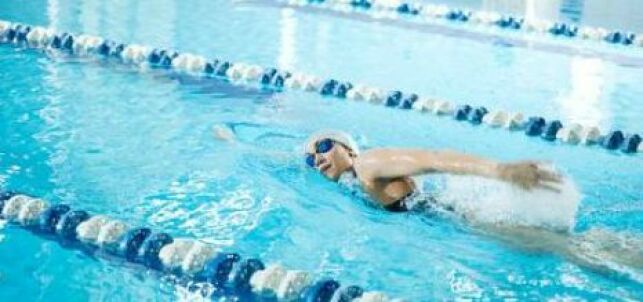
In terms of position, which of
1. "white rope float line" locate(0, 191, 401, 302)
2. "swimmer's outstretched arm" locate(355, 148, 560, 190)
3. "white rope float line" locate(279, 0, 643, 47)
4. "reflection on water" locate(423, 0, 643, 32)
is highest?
"reflection on water" locate(423, 0, 643, 32)

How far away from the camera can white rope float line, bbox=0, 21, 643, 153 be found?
6.09 meters

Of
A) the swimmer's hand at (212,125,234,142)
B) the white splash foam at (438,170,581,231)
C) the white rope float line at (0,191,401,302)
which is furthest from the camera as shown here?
the swimmer's hand at (212,125,234,142)

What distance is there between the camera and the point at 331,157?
4160 mm

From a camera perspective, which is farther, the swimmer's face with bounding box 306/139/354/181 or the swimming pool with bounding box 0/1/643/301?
the swimmer's face with bounding box 306/139/354/181

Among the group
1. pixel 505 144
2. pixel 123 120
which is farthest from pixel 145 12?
pixel 505 144

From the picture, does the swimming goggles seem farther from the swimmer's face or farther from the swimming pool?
the swimming pool

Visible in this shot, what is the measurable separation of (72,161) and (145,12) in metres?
6.55

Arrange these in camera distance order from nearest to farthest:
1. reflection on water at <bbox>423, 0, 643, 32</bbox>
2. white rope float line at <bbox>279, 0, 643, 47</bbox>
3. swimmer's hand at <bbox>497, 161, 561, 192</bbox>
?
swimmer's hand at <bbox>497, 161, 561, 192</bbox> < white rope float line at <bbox>279, 0, 643, 47</bbox> < reflection on water at <bbox>423, 0, 643, 32</bbox>

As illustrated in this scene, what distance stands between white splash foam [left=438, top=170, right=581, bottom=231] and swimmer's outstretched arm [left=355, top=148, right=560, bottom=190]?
0.33 m

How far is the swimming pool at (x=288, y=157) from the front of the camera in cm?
350

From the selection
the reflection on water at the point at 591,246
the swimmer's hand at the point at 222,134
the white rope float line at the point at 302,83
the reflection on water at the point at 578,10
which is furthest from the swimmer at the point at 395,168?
the reflection on water at the point at 578,10

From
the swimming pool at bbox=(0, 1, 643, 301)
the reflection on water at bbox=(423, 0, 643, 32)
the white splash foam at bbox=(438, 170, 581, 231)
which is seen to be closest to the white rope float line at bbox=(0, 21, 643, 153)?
the swimming pool at bbox=(0, 1, 643, 301)

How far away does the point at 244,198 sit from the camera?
174 inches

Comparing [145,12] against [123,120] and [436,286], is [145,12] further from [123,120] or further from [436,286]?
[436,286]
